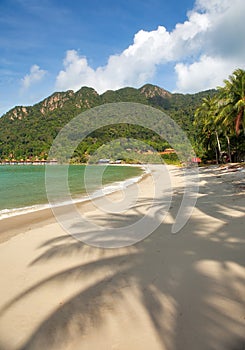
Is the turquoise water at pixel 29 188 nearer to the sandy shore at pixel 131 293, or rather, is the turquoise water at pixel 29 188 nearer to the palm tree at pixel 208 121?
the sandy shore at pixel 131 293

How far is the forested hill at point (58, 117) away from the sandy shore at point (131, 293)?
266 ft

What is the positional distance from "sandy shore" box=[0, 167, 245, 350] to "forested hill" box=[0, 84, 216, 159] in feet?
266

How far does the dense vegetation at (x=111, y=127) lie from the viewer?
32.7 m

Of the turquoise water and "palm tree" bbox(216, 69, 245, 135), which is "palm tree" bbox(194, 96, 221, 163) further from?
the turquoise water

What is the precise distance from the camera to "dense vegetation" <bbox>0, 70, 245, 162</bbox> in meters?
32.7

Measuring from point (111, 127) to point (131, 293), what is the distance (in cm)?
8706

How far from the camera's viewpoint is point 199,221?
20.8 ft

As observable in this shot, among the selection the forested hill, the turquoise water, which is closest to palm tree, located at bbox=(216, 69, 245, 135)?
the turquoise water

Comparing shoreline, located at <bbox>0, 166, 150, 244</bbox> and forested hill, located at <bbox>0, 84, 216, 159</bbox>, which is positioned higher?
forested hill, located at <bbox>0, 84, 216, 159</bbox>

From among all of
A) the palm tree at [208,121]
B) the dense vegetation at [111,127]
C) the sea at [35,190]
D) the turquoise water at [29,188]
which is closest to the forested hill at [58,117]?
the dense vegetation at [111,127]

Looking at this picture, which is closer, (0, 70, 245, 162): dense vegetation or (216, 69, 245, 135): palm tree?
(216, 69, 245, 135): palm tree

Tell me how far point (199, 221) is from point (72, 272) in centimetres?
369

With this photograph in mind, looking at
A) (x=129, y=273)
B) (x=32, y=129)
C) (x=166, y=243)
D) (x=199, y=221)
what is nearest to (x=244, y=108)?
(x=199, y=221)

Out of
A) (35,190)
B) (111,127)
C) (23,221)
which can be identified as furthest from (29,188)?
(111,127)
